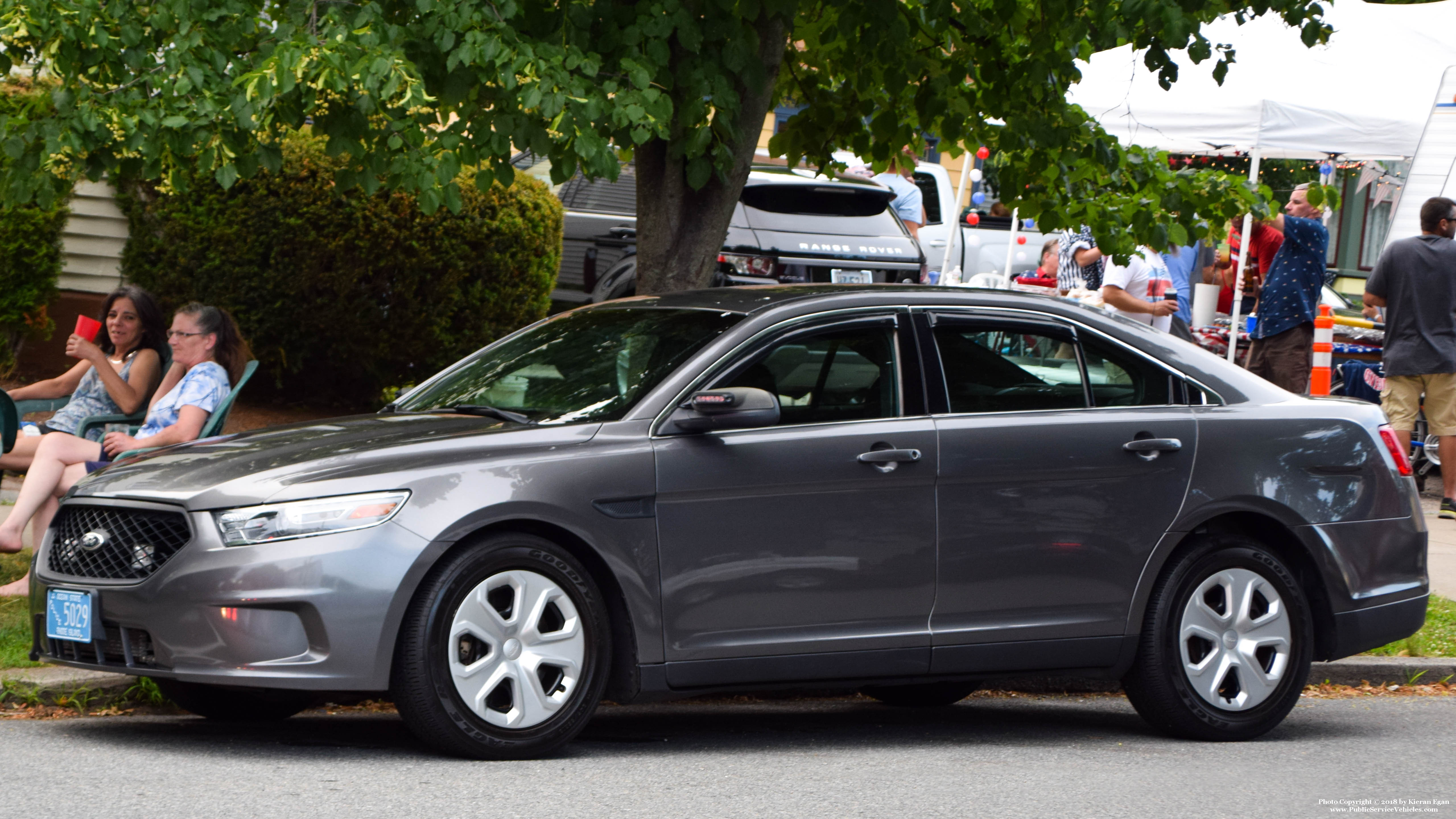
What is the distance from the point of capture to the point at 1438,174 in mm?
14703

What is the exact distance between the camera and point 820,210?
1510 centimetres

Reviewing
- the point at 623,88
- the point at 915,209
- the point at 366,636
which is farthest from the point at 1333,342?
the point at 366,636

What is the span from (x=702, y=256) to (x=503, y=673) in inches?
137

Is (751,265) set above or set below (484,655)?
above

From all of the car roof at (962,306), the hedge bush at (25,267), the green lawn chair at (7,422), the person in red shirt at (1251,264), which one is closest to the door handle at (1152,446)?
the car roof at (962,306)

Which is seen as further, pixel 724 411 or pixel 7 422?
pixel 7 422

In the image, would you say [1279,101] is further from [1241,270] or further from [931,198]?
[931,198]

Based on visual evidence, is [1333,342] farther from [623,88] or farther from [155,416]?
[155,416]

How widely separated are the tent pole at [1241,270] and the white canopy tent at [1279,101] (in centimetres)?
14

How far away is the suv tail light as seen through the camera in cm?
1423

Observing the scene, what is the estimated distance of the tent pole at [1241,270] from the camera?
492 inches

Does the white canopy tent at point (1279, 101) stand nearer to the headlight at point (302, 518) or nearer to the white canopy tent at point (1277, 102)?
the white canopy tent at point (1277, 102)

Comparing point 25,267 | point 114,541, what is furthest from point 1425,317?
point 25,267

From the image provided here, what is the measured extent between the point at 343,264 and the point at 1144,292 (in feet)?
17.6
